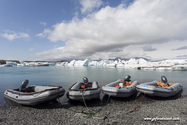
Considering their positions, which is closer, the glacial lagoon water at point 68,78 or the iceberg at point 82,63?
the glacial lagoon water at point 68,78

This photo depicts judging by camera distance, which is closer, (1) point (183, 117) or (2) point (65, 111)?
(1) point (183, 117)

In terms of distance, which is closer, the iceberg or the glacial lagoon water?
the glacial lagoon water

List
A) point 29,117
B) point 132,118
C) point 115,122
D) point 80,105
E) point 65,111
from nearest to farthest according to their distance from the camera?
point 115,122
point 132,118
point 29,117
point 65,111
point 80,105

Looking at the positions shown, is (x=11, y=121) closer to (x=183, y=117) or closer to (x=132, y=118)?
(x=132, y=118)

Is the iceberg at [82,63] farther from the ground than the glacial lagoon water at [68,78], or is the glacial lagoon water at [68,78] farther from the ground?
the iceberg at [82,63]

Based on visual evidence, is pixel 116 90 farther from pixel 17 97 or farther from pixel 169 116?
pixel 17 97

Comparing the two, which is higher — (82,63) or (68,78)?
(82,63)

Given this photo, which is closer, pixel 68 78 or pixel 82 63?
pixel 68 78

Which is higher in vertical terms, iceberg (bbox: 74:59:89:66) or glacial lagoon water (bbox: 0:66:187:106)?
iceberg (bbox: 74:59:89:66)

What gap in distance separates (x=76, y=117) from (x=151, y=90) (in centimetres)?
371

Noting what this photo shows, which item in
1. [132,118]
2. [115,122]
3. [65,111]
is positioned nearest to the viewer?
[115,122]

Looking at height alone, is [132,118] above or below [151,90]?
below

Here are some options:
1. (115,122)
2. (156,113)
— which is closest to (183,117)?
(156,113)

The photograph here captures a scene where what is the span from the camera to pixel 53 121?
3.47 meters
